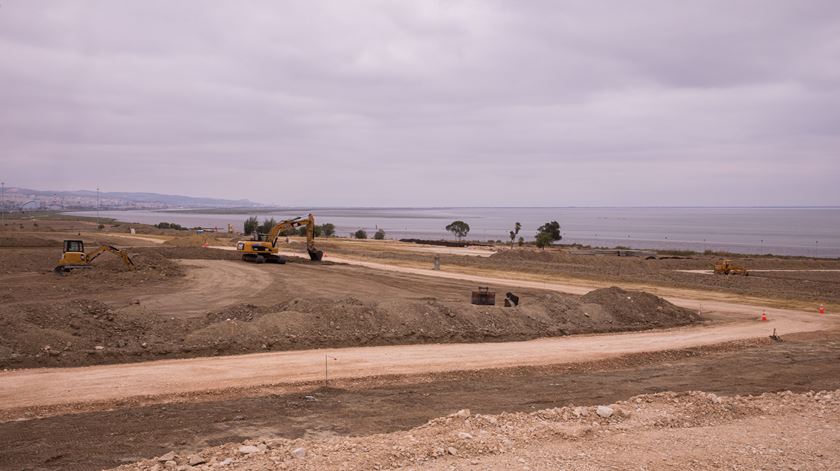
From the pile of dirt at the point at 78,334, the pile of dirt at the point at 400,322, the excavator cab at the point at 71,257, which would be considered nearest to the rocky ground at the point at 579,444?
the pile of dirt at the point at 78,334

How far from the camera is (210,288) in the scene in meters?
31.4

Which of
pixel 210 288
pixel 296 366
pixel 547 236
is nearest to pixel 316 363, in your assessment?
pixel 296 366

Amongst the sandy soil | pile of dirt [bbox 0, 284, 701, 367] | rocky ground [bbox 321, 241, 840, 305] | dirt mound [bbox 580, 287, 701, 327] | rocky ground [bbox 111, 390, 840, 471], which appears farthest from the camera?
rocky ground [bbox 321, 241, 840, 305]

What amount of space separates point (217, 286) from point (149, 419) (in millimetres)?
21395

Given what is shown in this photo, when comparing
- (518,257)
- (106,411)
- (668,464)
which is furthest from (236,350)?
(518,257)

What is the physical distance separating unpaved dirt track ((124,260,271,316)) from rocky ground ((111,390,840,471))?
54.0ft

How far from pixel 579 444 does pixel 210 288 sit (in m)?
25.4

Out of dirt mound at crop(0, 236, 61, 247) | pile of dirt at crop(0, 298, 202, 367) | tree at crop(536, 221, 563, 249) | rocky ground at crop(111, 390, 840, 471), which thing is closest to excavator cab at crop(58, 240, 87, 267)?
pile of dirt at crop(0, 298, 202, 367)

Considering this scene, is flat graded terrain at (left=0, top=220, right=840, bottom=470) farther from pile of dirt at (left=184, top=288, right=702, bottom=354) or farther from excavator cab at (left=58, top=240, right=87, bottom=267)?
excavator cab at (left=58, top=240, right=87, bottom=267)

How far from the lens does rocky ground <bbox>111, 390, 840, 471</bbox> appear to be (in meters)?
8.84

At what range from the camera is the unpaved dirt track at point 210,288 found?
25938 mm

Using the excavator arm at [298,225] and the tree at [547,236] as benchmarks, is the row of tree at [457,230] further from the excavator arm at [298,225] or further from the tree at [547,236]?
the excavator arm at [298,225]

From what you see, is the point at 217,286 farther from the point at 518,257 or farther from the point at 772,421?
the point at 518,257

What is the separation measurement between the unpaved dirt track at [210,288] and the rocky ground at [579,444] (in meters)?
16.4
